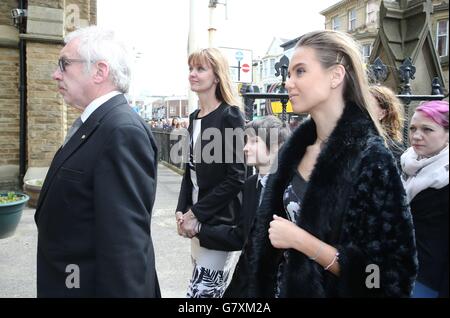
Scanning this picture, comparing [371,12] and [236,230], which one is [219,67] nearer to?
[236,230]

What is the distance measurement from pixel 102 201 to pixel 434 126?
181 cm

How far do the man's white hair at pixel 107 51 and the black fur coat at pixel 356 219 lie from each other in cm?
112

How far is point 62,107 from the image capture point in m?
A: 8.19

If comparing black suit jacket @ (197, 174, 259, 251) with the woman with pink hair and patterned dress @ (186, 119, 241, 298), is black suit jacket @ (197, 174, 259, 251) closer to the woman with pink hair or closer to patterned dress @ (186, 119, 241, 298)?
patterned dress @ (186, 119, 241, 298)

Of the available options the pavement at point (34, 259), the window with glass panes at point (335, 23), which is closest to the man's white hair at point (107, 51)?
the pavement at point (34, 259)

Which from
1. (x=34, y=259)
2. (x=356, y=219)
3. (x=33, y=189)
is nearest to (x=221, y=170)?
(x=356, y=219)

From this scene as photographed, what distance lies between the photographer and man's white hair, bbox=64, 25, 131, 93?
1.91m

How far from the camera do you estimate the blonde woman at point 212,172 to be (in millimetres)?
2604

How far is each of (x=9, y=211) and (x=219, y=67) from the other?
168 inches

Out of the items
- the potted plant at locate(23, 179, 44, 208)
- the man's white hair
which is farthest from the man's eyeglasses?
the potted plant at locate(23, 179, 44, 208)

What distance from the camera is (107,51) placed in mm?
1937

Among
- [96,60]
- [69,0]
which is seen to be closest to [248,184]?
[96,60]

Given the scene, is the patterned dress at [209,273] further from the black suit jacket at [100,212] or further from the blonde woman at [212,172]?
the black suit jacket at [100,212]
